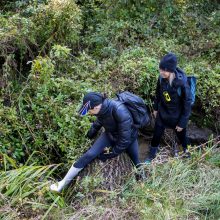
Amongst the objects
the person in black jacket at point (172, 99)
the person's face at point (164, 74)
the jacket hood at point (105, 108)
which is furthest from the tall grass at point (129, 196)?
the person's face at point (164, 74)

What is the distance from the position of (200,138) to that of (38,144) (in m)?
2.76

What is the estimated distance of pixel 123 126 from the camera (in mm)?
4348

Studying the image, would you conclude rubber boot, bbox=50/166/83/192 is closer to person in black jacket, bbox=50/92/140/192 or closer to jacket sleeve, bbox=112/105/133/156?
person in black jacket, bbox=50/92/140/192

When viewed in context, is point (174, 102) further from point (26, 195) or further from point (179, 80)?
→ point (26, 195)

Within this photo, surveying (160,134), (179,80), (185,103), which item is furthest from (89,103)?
(160,134)

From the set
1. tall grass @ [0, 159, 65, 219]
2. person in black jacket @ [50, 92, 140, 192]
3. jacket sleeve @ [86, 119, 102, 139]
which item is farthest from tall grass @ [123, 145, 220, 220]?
tall grass @ [0, 159, 65, 219]

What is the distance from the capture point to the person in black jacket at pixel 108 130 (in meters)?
4.22

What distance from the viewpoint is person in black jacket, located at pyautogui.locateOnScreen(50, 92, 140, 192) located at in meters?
4.22

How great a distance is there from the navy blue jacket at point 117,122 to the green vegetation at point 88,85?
0.53 meters

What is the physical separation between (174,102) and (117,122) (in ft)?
3.39

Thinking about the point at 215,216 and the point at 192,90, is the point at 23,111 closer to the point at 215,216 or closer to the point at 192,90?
the point at 192,90

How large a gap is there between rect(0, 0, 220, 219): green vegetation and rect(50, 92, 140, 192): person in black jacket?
0.28 metres

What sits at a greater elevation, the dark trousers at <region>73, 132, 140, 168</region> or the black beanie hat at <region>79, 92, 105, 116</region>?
the black beanie hat at <region>79, 92, 105, 116</region>

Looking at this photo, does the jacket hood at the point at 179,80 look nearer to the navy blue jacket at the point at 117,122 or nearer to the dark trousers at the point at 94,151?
the navy blue jacket at the point at 117,122
